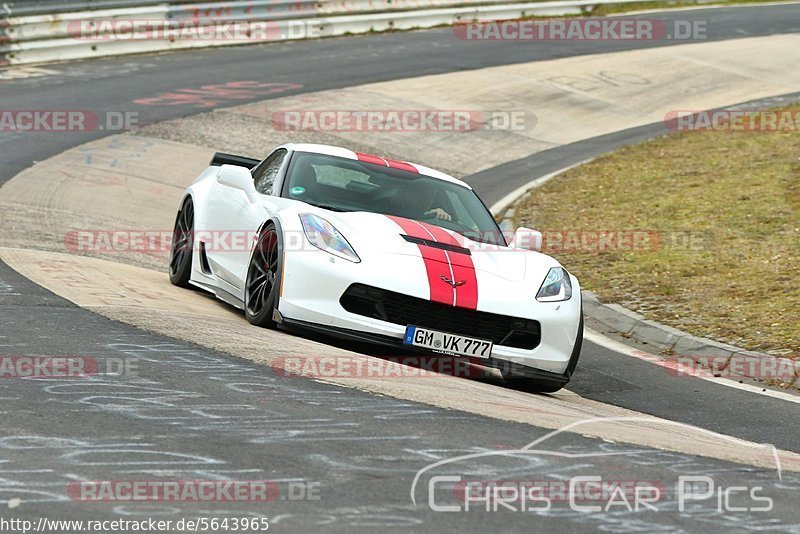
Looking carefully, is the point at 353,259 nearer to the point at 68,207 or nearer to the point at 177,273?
the point at 177,273

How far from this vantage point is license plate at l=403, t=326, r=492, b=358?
769 cm

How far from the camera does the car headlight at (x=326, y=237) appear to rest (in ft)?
26.2

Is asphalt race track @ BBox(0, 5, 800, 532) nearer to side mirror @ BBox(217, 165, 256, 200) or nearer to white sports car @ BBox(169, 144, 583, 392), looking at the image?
white sports car @ BBox(169, 144, 583, 392)

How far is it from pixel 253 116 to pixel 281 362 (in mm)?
13482

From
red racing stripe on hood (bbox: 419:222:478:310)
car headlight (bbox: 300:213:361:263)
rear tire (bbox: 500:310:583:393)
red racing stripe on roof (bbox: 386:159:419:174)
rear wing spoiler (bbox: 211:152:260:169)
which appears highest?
red racing stripe on roof (bbox: 386:159:419:174)

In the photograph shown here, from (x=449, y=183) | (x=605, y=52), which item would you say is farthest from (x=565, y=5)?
(x=449, y=183)

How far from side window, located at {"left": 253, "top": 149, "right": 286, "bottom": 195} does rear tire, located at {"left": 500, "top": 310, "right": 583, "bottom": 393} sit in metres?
2.32

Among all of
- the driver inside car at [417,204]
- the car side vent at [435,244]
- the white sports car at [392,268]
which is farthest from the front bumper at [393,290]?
the driver inside car at [417,204]

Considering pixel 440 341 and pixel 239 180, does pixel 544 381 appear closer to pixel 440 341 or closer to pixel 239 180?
pixel 440 341

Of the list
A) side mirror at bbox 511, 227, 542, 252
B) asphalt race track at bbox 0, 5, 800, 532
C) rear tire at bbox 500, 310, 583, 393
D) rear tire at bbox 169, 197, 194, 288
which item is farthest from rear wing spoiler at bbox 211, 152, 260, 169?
rear tire at bbox 500, 310, 583, 393

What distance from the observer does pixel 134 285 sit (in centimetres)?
938

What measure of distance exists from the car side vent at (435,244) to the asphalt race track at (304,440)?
91 cm

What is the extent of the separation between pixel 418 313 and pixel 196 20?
20008 millimetres

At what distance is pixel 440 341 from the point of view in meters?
7.72
